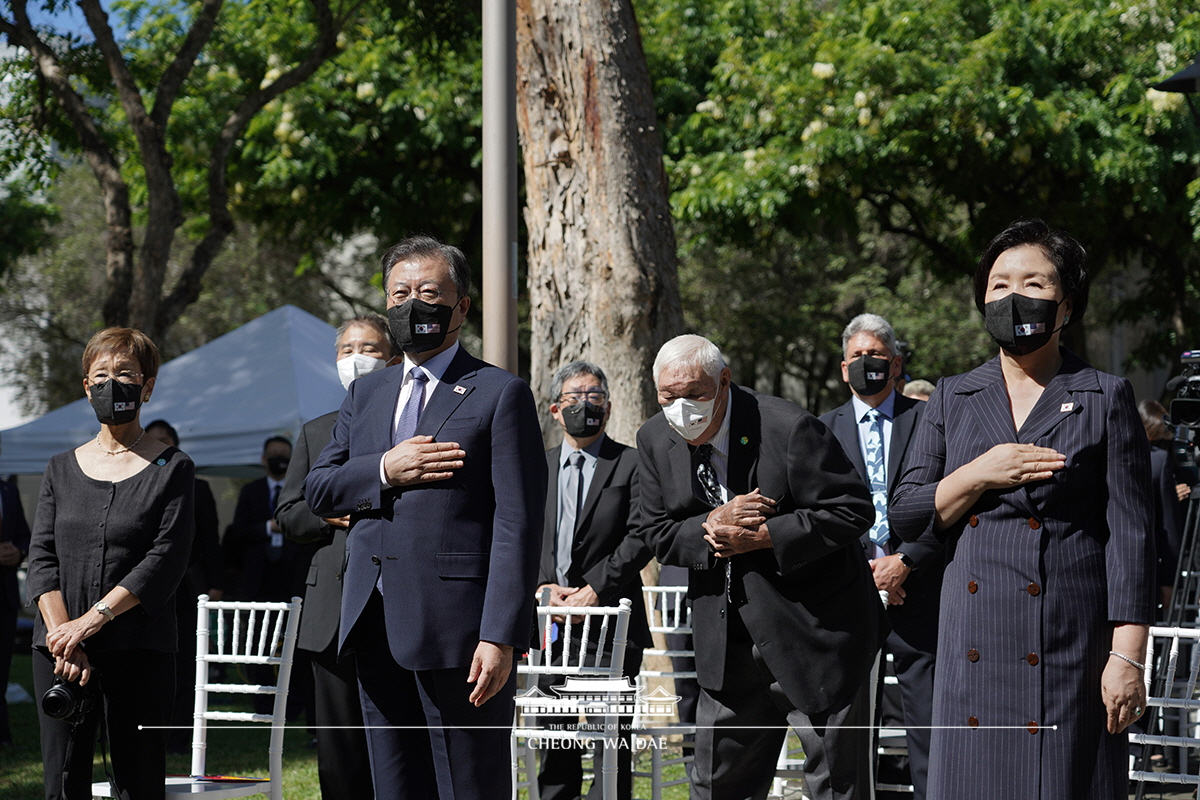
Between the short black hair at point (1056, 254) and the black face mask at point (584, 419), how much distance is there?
2878mm

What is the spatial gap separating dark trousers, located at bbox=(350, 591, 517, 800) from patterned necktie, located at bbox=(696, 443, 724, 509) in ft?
3.44

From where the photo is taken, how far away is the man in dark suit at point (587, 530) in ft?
18.2

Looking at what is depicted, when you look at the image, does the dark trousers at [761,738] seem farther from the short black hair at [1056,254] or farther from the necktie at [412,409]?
the short black hair at [1056,254]

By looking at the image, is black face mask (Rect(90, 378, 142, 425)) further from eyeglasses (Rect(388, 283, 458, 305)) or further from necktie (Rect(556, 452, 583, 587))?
necktie (Rect(556, 452, 583, 587))

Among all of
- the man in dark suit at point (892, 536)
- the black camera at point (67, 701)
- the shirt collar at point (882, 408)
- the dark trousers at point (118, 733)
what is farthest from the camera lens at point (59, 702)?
the shirt collar at point (882, 408)

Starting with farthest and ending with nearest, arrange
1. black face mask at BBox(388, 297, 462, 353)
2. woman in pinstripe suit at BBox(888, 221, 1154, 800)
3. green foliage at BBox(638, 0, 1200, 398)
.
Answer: green foliage at BBox(638, 0, 1200, 398) → black face mask at BBox(388, 297, 462, 353) → woman in pinstripe suit at BBox(888, 221, 1154, 800)

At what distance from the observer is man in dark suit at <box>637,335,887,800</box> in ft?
13.6

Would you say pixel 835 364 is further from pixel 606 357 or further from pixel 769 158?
pixel 606 357

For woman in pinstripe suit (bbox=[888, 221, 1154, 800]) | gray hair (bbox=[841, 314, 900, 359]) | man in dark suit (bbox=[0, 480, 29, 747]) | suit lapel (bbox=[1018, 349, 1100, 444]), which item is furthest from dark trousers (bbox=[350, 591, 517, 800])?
man in dark suit (bbox=[0, 480, 29, 747])

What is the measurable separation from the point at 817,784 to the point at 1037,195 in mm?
11738

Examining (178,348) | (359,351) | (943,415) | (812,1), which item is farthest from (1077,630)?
(178,348)

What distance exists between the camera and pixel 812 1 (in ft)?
52.4

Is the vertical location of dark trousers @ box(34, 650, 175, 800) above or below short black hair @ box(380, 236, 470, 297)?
below

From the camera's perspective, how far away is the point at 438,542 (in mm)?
3469
